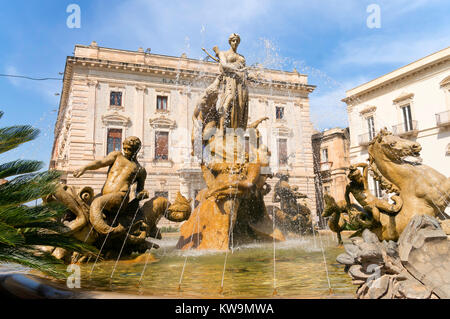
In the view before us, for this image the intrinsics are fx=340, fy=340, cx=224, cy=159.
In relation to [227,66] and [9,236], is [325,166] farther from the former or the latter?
[9,236]

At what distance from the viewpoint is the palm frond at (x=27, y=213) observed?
2691 mm

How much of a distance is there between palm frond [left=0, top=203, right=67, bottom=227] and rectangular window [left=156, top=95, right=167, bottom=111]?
23900 mm

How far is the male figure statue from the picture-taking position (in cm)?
457

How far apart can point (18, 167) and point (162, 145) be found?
2274 cm

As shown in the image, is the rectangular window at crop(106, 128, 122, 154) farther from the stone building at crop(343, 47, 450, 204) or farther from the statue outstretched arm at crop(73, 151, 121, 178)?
the statue outstretched arm at crop(73, 151, 121, 178)

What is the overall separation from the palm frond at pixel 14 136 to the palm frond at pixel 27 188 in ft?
1.32

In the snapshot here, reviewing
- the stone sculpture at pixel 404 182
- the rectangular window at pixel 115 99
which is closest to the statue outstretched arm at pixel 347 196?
the stone sculpture at pixel 404 182

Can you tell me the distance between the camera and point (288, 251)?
19.9 ft

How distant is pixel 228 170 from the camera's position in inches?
253

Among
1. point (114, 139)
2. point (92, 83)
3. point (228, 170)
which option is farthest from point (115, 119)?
point (228, 170)

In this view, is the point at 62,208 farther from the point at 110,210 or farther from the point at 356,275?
the point at 356,275

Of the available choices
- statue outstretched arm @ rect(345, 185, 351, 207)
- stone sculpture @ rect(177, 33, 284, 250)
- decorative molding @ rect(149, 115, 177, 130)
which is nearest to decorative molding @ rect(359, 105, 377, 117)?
decorative molding @ rect(149, 115, 177, 130)
